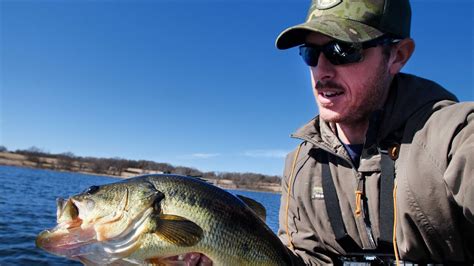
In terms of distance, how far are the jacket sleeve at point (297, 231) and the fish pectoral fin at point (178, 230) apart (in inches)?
49.8

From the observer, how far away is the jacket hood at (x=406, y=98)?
11.1ft

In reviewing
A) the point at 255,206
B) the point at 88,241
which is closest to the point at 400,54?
the point at 255,206

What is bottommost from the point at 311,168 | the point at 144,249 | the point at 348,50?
the point at 144,249

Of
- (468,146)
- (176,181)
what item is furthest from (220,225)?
(468,146)

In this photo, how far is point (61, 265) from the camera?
1067 centimetres

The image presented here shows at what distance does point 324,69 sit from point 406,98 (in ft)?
2.54

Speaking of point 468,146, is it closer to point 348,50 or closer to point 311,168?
point 348,50

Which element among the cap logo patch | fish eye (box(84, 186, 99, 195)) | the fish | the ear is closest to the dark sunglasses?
the ear

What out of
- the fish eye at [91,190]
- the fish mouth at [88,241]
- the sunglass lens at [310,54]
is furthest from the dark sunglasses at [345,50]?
the fish eye at [91,190]

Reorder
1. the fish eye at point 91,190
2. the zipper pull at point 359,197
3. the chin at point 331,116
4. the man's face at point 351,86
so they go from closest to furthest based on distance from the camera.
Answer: the fish eye at point 91,190 → the zipper pull at point 359,197 → the man's face at point 351,86 → the chin at point 331,116

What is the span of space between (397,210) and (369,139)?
2.35ft

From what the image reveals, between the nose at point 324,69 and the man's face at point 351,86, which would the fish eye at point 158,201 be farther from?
the nose at point 324,69

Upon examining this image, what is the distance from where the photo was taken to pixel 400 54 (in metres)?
3.77

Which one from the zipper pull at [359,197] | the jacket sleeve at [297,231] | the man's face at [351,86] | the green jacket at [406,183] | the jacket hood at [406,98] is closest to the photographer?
the green jacket at [406,183]
